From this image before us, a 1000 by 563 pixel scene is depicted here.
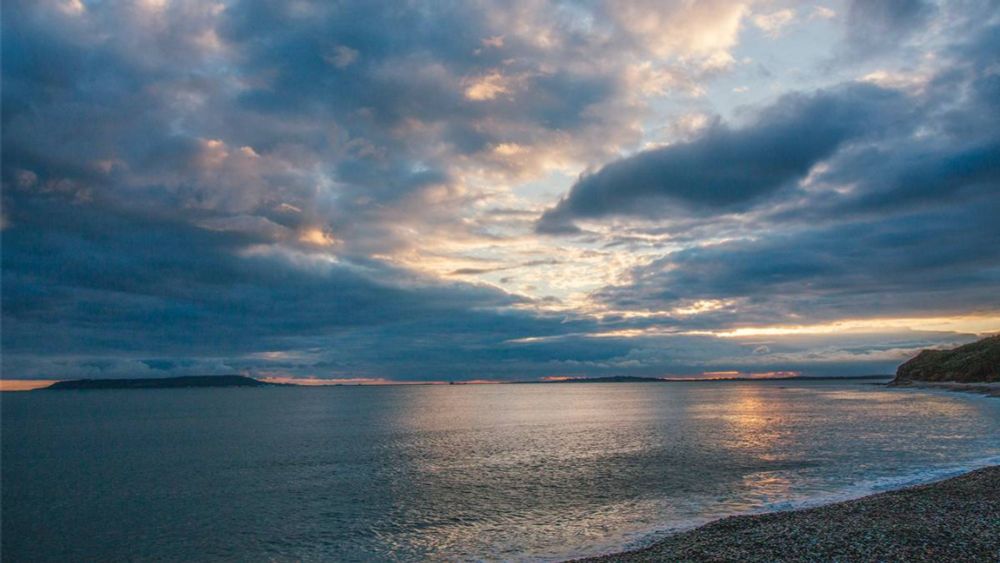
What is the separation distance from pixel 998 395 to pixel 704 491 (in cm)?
13759

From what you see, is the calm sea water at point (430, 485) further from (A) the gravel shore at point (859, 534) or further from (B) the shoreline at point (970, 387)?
(B) the shoreline at point (970, 387)

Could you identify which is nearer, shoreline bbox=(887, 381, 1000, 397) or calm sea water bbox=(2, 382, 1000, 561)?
calm sea water bbox=(2, 382, 1000, 561)

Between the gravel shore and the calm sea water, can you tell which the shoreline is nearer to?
the calm sea water

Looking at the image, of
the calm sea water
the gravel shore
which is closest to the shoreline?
the calm sea water

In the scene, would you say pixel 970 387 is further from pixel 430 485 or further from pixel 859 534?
pixel 859 534

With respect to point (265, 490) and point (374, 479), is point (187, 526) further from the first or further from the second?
point (374, 479)

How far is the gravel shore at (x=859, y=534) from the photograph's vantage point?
68.1 ft

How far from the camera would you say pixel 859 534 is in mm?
23219

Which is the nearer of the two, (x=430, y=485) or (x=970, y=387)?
(x=430, y=485)

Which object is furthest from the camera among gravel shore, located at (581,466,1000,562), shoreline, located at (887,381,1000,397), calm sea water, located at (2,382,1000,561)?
shoreline, located at (887,381,1000,397)

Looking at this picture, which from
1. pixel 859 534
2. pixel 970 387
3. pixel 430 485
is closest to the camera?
pixel 859 534

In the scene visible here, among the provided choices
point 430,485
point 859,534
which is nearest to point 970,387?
point 430,485

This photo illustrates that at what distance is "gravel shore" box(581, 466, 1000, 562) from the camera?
68.1 feet

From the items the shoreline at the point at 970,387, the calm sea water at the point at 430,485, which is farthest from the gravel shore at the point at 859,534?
the shoreline at the point at 970,387
